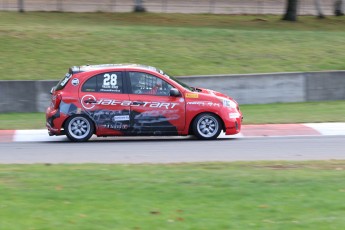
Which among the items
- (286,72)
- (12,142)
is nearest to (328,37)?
(286,72)

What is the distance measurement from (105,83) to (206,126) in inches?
87.5

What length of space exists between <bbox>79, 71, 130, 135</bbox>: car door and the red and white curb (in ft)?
4.02

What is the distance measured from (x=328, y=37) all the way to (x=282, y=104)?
8647mm

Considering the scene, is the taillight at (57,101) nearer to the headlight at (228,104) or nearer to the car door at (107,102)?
the car door at (107,102)

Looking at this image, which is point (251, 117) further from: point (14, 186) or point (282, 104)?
point (14, 186)

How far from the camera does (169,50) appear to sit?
80.0 feet

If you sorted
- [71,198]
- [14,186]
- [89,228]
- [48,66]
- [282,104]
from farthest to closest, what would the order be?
1. [48,66]
2. [282,104]
3. [14,186]
4. [71,198]
5. [89,228]

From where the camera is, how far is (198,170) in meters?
10.1

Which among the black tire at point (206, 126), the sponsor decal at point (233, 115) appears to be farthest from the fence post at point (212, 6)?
the black tire at point (206, 126)

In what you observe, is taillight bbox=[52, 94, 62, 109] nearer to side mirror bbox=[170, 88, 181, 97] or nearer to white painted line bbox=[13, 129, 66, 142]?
white painted line bbox=[13, 129, 66, 142]

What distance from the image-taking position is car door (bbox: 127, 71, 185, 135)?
14.4m

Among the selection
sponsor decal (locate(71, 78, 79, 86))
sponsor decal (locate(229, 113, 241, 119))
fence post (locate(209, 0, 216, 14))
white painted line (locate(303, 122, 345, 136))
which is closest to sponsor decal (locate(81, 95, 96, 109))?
sponsor decal (locate(71, 78, 79, 86))

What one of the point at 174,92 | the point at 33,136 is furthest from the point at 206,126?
the point at 33,136

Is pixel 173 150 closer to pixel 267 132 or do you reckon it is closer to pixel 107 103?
pixel 107 103
